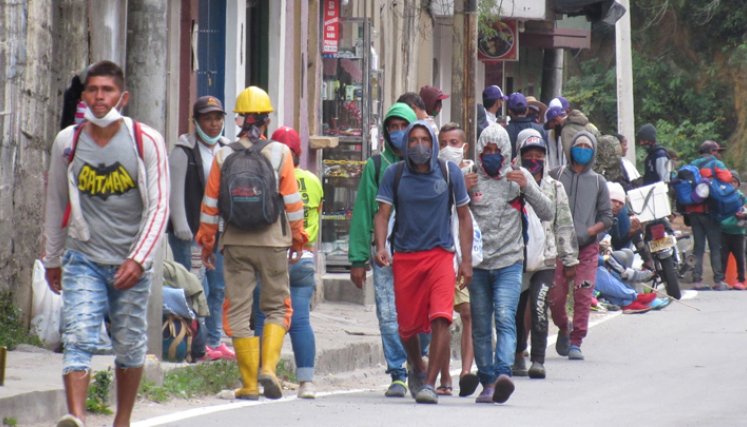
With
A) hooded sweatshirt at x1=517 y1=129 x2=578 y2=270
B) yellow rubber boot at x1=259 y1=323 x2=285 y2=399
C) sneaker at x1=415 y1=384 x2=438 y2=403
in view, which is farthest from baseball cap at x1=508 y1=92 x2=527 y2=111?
yellow rubber boot at x1=259 y1=323 x2=285 y2=399

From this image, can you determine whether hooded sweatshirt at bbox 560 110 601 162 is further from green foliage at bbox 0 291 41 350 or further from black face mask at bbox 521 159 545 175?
green foliage at bbox 0 291 41 350

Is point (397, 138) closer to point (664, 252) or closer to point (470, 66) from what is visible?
point (470, 66)

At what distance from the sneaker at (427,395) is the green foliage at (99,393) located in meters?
1.96

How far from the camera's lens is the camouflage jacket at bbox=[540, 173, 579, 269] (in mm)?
13289

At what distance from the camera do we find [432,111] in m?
14.5

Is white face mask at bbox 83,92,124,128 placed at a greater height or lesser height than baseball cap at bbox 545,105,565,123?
lesser

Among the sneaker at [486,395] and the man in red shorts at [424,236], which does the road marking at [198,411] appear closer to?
the man in red shorts at [424,236]

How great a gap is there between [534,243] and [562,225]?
137 cm

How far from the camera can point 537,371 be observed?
1315 cm

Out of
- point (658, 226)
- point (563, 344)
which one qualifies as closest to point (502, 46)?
point (658, 226)

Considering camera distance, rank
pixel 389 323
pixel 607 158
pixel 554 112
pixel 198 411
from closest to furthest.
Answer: pixel 198 411 < pixel 389 323 < pixel 554 112 < pixel 607 158

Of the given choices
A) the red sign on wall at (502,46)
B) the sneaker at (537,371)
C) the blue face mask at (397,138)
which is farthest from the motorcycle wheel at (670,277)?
the blue face mask at (397,138)

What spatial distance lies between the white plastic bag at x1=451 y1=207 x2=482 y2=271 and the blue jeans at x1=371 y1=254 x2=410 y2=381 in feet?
1.81

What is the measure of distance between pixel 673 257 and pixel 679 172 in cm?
268
